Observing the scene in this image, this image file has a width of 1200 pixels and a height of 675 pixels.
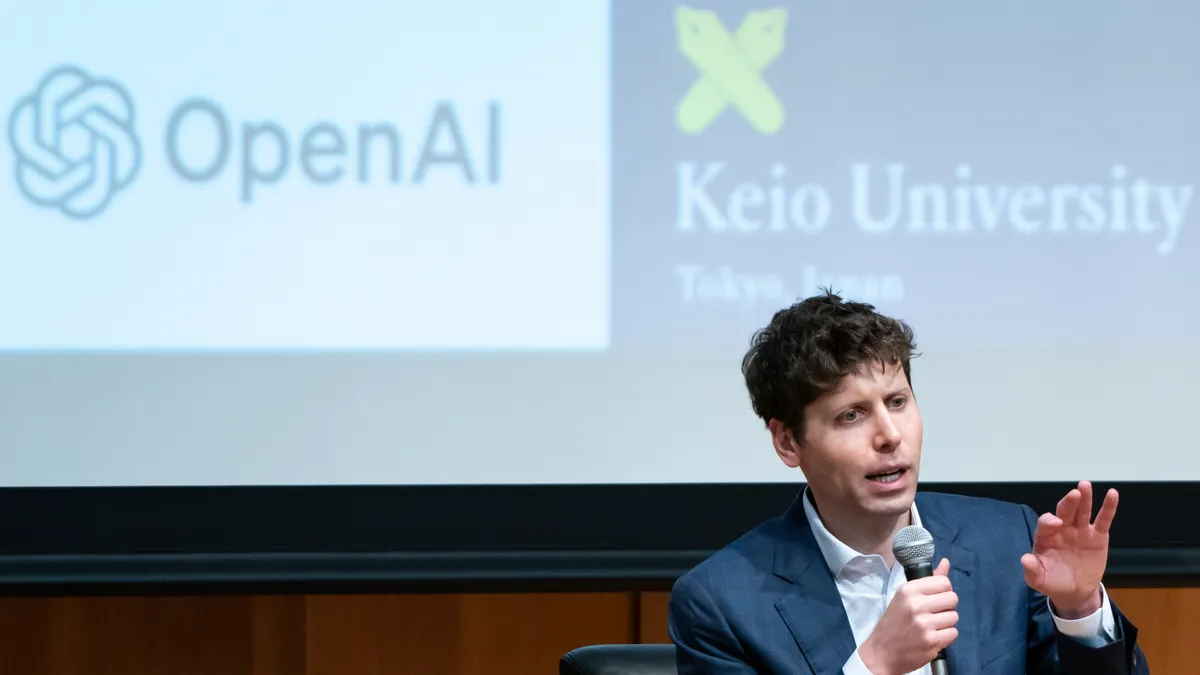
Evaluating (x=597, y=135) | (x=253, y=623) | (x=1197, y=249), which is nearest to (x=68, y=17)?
(x=597, y=135)

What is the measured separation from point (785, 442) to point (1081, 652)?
420 millimetres

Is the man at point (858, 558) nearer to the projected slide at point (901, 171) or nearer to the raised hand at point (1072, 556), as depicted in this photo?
the raised hand at point (1072, 556)

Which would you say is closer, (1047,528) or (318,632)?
(1047,528)

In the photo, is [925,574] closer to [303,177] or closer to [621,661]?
[621,661]

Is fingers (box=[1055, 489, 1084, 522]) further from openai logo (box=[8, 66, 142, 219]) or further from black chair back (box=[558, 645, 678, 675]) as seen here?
openai logo (box=[8, 66, 142, 219])

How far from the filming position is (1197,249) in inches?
102

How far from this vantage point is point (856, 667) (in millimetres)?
1307

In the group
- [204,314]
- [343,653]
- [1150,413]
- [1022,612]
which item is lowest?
[343,653]

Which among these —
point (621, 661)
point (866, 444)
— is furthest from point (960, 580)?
point (621, 661)

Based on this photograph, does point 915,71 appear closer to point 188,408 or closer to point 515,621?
point 515,621

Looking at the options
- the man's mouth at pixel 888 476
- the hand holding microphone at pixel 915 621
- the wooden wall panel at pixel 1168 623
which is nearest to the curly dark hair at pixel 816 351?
the man's mouth at pixel 888 476

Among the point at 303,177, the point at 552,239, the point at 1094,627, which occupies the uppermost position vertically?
the point at 303,177

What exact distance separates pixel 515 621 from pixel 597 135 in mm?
1084

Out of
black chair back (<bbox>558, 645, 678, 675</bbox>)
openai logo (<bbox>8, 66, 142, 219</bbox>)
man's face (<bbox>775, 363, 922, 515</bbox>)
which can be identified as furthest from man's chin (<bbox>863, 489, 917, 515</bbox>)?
openai logo (<bbox>8, 66, 142, 219</bbox>)
